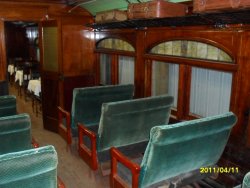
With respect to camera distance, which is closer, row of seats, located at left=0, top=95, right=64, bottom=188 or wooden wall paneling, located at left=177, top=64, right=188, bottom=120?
row of seats, located at left=0, top=95, right=64, bottom=188

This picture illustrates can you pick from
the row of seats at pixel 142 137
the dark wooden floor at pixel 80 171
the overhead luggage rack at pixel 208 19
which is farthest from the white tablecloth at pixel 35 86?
the overhead luggage rack at pixel 208 19

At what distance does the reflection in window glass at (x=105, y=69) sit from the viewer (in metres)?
4.85

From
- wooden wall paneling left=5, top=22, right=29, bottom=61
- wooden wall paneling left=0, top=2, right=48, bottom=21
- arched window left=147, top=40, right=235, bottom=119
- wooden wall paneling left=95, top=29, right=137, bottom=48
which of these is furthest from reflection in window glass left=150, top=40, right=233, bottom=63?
wooden wall paneling left=5, top=22, right=29, bottom=61

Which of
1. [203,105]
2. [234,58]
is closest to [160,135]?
[234,58]

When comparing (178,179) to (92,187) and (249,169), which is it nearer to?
(249,169)

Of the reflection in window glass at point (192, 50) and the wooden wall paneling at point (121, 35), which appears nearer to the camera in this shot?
the reflection in window glass at point (192, 50)

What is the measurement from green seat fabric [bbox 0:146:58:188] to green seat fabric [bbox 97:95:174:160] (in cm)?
107

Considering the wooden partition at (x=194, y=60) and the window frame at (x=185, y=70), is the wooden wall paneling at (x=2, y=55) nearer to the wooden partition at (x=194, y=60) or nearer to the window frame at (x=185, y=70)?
the wooden partition at (x=194, y=60)

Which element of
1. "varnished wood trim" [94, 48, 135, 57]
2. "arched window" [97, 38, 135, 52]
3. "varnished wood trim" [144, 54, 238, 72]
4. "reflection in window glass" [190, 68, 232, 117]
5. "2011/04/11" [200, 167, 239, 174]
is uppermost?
"arched window" [97, 38, 135, 52]

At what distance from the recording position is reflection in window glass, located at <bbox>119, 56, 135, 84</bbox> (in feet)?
14.0

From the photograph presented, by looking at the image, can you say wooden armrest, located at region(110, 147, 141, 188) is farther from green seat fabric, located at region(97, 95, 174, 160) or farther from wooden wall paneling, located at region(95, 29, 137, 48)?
wooden wall paneling, located at region(95, 29, 137, 48)

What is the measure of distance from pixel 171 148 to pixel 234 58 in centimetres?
112

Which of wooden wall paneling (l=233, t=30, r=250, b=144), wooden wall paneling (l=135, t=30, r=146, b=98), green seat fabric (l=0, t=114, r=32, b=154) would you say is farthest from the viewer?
wooden wall paneling (l=135, t=30, r=146, b=98)

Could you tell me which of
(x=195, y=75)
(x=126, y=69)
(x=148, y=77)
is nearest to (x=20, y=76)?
(x=126, y=69)
